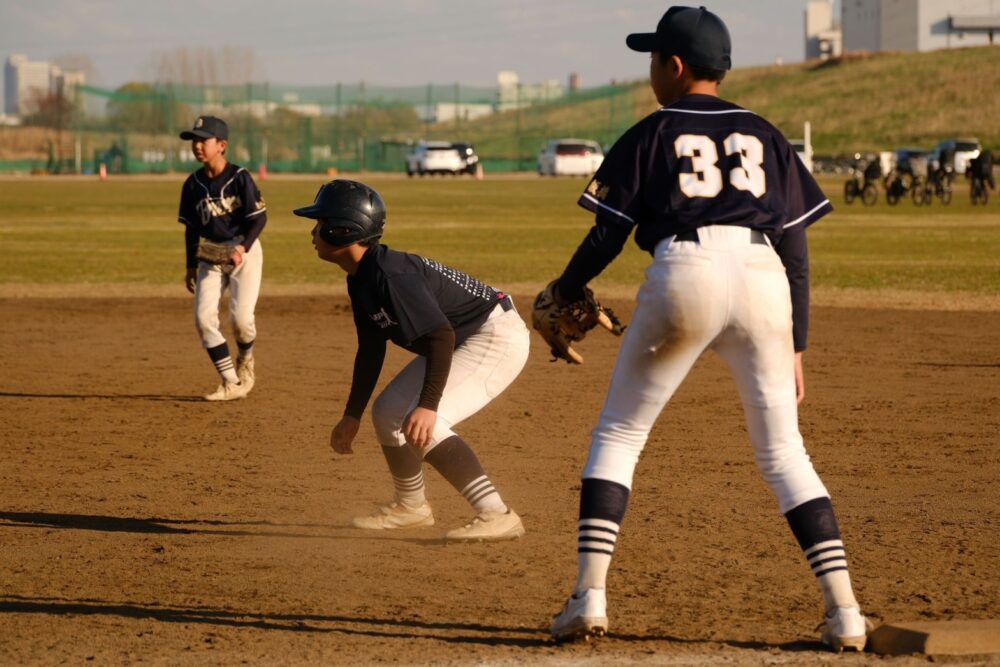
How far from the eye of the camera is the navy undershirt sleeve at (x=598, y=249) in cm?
441

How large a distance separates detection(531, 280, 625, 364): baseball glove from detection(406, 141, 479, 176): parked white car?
60533mm

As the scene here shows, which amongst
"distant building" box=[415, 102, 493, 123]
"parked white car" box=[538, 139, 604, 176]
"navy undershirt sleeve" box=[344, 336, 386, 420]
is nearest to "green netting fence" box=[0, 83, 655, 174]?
"distant building" box=[415, 102, 493, 123]

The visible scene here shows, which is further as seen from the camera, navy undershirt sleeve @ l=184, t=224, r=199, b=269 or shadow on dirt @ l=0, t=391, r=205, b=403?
shadow on dirt @ l=0, t=391, r=205, b=403

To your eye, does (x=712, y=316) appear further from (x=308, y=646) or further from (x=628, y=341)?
(x=308, y=646)

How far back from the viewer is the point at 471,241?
85.9 feet

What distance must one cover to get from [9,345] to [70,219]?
66.1ft

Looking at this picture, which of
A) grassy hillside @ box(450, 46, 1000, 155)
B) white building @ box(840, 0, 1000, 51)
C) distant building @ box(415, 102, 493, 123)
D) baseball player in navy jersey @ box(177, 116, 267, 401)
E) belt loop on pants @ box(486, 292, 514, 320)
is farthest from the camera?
white building @ box(840, 0, 1000, 51)

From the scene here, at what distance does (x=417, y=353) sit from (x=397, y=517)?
1106 mm

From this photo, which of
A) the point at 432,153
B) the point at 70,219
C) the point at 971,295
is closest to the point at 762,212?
the point at 971,295

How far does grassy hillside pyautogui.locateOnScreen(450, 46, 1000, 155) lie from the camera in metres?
83.2

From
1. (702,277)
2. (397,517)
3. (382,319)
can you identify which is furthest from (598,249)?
(397,517)

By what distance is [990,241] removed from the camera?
26172 mm

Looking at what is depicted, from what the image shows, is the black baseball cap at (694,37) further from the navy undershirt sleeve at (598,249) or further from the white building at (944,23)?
the white building at (944,23)

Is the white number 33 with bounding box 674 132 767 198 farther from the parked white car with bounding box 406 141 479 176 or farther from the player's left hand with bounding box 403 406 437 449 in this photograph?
the parked white car with bounding box 406 141 479 176
